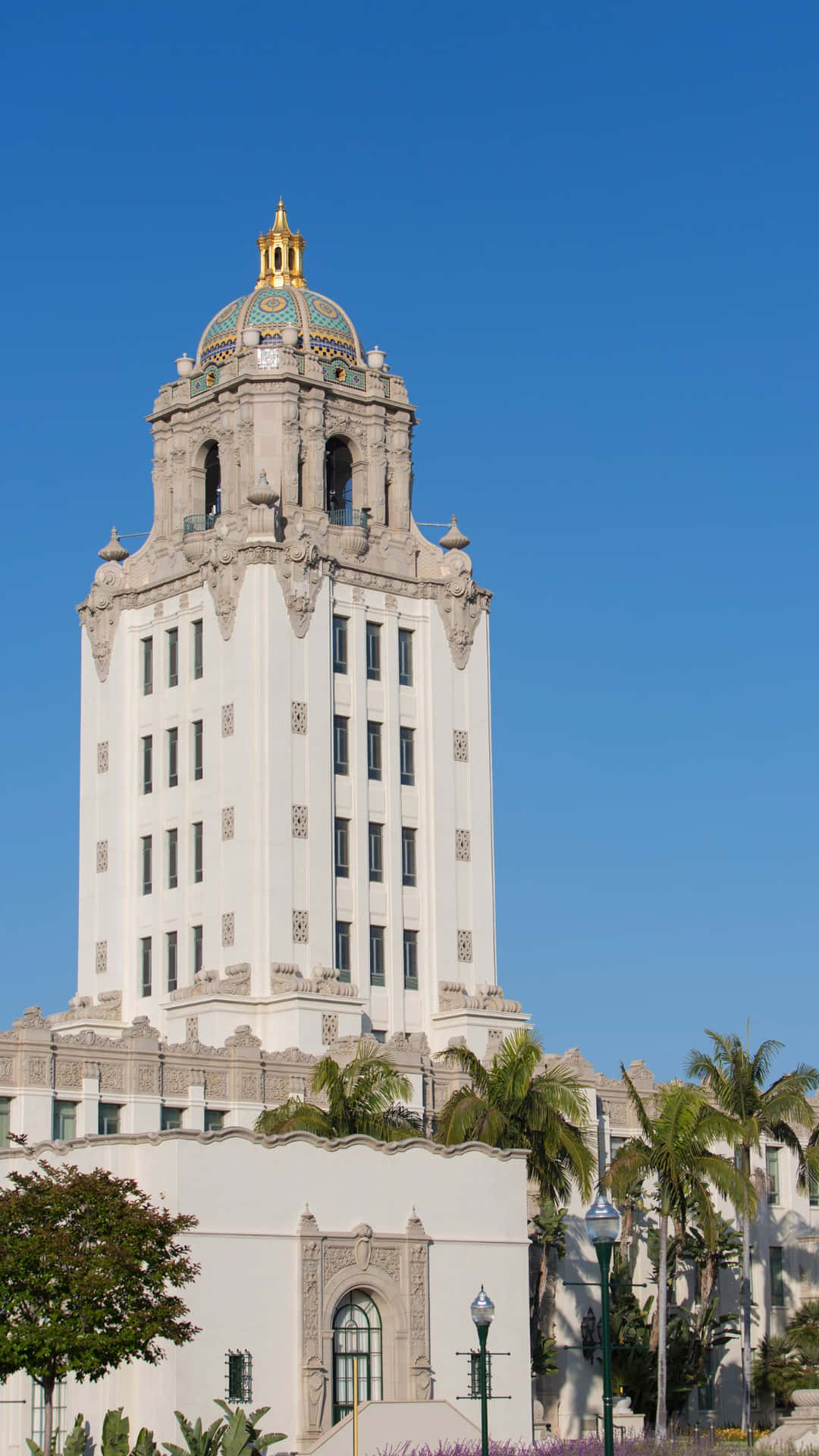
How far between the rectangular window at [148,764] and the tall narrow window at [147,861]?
1572 mm

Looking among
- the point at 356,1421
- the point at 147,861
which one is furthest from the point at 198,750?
the point at 356,1421

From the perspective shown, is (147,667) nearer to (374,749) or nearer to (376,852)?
(374,749)

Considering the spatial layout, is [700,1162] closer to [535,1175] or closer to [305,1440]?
[535,1175]

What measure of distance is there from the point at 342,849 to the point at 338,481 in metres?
15.3

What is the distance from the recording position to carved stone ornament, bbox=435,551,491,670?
81312 millimetres

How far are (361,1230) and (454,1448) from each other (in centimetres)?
597

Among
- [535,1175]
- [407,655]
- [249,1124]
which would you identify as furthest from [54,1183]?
[407,655]

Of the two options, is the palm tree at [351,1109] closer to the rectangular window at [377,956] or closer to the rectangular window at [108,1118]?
the rectangular window at [108,1118]

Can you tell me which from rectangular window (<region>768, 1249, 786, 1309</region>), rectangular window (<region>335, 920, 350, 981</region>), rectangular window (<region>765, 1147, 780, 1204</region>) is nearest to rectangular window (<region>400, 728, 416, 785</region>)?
rectangular window (<region>335, 920, 350, 981</region>)

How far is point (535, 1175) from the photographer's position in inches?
2347

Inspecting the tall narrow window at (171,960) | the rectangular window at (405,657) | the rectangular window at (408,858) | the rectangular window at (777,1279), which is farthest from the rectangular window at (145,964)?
the rectangular window at (777,1279)

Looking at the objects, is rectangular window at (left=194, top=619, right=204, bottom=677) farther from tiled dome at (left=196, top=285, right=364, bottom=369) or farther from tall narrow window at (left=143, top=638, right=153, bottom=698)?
tiled dome at (left=196, top=285, right=364, bottom=369)

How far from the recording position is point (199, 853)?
253 feet

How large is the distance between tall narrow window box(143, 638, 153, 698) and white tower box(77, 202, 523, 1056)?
8 centimetres
